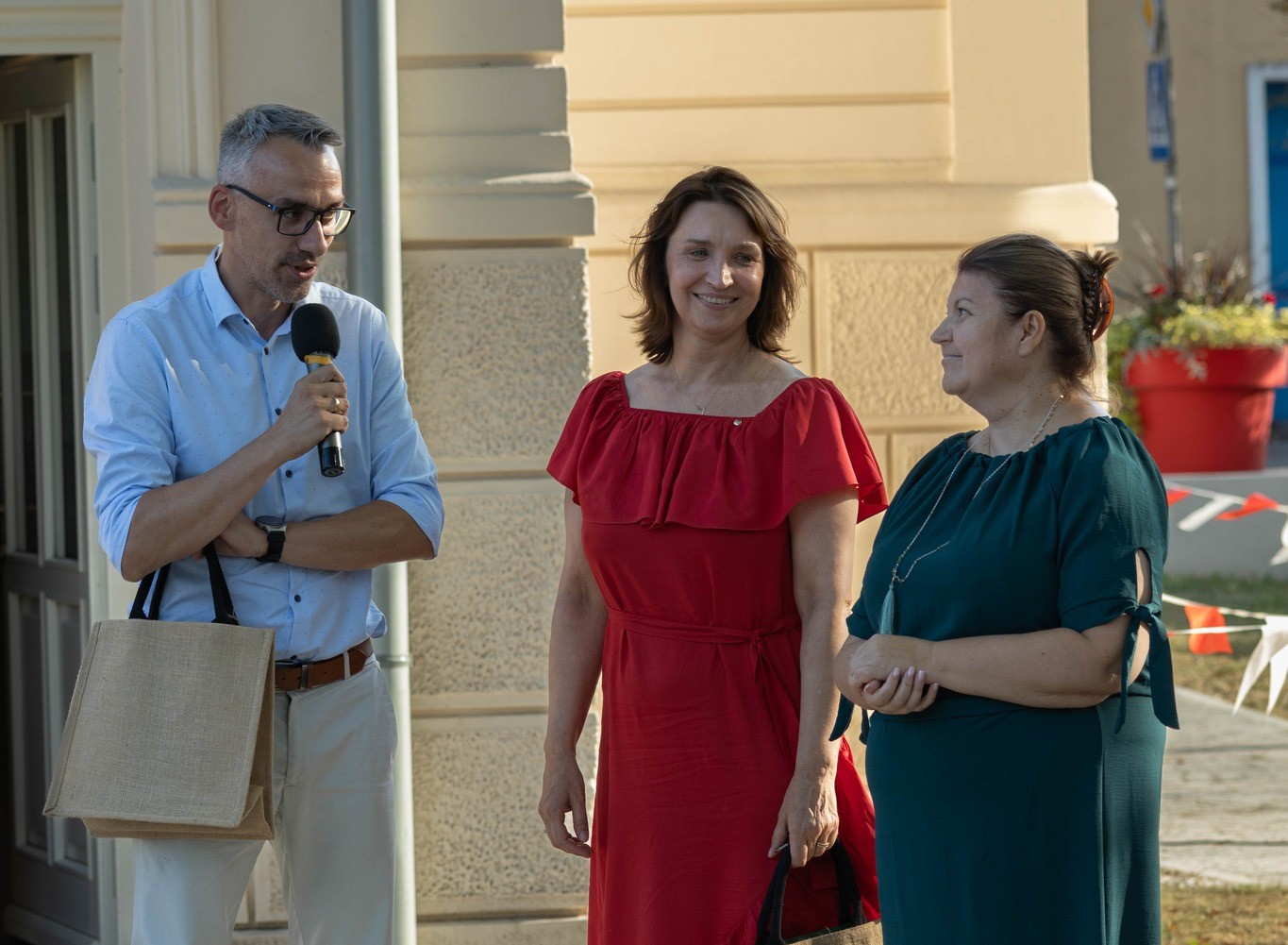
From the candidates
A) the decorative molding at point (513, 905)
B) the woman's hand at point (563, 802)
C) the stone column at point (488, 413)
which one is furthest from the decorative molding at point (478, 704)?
the woman's hand at point (563, 802)

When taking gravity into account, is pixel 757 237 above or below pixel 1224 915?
above

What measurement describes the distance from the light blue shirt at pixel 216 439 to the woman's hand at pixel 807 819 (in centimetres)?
83

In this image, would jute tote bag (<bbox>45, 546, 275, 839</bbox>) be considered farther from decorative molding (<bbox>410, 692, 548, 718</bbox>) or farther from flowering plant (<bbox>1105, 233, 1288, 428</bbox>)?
flowering plant (<bbox>1105, 233, 1288, 428</bbox>)

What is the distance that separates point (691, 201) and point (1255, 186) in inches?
527

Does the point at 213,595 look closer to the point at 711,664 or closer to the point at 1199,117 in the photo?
the point at 711,664

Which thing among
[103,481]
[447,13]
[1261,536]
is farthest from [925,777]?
[1261,536]

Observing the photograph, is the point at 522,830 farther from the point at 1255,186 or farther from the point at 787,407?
the point at 1255,186

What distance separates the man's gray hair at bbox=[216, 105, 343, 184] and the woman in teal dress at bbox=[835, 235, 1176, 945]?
1142mm

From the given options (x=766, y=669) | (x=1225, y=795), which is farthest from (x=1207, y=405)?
(x=766, y=669)

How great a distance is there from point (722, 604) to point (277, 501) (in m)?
0.82

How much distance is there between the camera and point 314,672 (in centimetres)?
270

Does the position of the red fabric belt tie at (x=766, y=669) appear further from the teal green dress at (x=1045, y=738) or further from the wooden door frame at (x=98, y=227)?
the wooden door frame at (x=98, y=227)

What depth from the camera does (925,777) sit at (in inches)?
93.8

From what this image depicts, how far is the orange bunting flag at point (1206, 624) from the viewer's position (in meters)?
3.35
